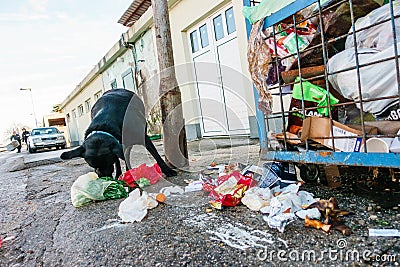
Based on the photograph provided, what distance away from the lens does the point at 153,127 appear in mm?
8203

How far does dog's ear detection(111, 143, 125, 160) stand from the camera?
2635 millimetres

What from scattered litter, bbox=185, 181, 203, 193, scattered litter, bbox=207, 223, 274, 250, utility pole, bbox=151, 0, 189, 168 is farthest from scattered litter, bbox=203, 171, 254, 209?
utility pole, bbox=151, 0, 189, 168

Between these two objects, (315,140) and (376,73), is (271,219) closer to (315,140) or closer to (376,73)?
(315,140)

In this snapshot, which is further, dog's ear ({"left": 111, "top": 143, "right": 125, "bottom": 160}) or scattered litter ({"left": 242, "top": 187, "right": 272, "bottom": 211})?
dog's ear ({"left": 111, "top": 143, "right": 125, "bottom": 160})

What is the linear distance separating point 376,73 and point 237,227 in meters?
0.99

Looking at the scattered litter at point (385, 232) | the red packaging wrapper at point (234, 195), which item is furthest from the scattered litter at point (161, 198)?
the scattered litter at point (385, 232)

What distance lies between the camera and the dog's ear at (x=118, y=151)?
8.64 feet

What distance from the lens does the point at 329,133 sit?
5.13ft

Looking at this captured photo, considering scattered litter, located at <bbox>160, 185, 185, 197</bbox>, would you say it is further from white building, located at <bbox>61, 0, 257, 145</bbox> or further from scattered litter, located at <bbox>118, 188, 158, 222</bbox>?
white building, located at <bbox>61, 0, 257, 145</bbox>

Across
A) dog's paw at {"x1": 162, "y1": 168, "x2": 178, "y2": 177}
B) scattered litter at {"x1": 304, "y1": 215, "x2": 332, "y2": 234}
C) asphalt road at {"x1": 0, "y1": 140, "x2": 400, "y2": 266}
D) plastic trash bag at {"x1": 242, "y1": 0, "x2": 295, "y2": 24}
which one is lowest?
asphalt road at {"x1": 0, "y1": 140, "x2": 400, "y2": 266}

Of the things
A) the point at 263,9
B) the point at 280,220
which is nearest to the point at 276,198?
the point at 280,220

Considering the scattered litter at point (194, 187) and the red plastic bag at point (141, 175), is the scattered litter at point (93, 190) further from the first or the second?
the scattered litter at point (194, 187)

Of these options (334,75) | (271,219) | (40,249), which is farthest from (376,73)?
(40,249)

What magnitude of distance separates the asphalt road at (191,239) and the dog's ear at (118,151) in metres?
0.60
